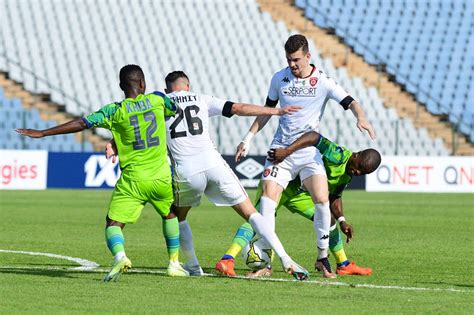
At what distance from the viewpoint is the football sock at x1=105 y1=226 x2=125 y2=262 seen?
9312 mm

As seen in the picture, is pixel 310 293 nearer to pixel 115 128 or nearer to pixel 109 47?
pixel 115 128

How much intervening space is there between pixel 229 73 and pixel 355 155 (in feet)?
80.0

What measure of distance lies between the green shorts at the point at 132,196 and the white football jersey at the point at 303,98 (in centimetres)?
131

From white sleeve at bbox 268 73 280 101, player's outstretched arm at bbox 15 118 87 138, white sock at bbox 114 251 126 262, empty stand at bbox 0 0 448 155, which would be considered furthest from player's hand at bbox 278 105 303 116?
empty stand at bbox 0 0 448 155

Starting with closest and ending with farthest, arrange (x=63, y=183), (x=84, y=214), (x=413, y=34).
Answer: (x=84, y=214)
(x=63, y=183)
(x=413, y=34)

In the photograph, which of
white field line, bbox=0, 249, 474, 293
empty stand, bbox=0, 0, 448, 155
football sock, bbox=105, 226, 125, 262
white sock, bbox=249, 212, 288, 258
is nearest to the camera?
white field line, bbox=0, 249, 474, 293

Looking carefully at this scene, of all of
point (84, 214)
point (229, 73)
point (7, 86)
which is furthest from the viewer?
point (229, 73)

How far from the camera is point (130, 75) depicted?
950 cm

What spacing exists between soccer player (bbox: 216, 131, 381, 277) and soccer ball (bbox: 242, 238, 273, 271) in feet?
0.23

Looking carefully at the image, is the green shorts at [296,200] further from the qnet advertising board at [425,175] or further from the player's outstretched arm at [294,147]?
the qnet advertising board at [425,175]

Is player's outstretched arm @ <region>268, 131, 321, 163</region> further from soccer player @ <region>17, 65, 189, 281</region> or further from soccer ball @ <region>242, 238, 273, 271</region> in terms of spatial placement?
soccer player @ <region>17, 65, 189, 281</region>

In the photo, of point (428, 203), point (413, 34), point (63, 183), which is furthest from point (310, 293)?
point (413, 34)

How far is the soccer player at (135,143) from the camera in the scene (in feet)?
31.2

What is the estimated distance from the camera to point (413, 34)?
125 ft
